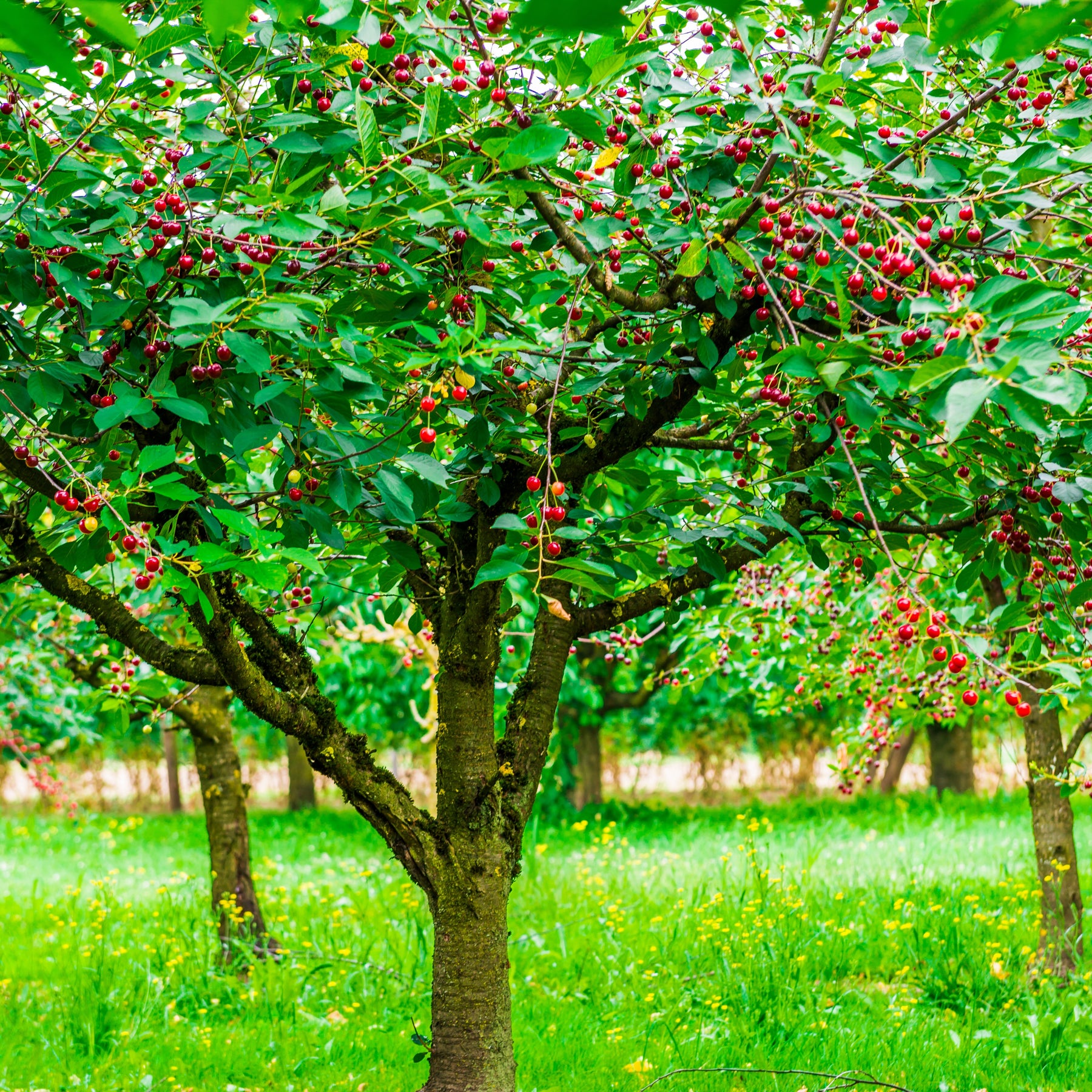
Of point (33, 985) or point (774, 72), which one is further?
point (33, 985)

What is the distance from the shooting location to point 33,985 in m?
5.07

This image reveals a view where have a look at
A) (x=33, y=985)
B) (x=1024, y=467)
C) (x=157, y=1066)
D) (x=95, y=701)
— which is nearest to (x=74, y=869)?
(x=33, y=985)

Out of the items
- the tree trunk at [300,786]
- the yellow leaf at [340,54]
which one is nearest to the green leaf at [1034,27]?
the yellow leaf at [340,54]

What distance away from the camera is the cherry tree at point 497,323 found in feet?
5.78

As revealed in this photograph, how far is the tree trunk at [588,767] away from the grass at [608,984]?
4.77 meters

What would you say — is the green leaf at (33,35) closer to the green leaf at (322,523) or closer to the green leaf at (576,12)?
the green leaf at (576,12)

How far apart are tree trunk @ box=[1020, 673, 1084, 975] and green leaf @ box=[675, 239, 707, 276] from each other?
3.62m

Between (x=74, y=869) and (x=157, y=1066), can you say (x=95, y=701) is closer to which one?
(x=157, y=1066)

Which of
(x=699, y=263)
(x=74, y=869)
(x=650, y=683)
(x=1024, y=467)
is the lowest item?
(x=74, y=869)

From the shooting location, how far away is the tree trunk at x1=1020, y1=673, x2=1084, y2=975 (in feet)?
15.4

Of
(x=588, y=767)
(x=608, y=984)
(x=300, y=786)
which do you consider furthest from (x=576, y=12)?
(x=300, y=786)

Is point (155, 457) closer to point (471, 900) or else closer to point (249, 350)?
point (249, 350)

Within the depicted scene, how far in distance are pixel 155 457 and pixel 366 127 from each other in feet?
2.33

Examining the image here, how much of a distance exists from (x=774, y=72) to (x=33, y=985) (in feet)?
18.0
